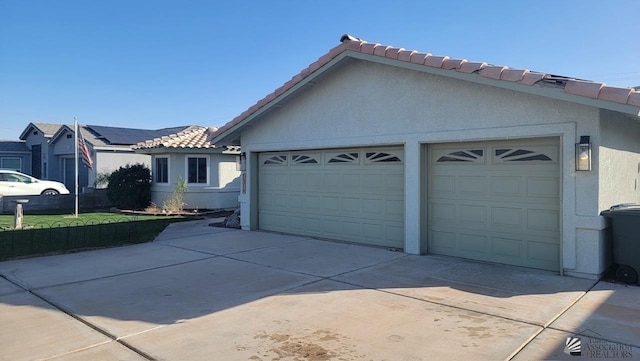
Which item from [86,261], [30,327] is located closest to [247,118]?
[86,261]

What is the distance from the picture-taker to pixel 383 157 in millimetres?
9938

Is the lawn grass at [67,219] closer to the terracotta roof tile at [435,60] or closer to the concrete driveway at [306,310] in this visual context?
the concrete driveway at [306,310]

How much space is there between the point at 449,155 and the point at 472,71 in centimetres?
184

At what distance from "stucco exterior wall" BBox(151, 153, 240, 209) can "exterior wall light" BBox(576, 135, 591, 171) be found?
14856 millimetres

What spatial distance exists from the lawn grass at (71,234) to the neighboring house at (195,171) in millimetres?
2281

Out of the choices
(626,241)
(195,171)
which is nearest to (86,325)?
(626,241)

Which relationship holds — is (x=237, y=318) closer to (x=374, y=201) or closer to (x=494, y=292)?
(x=494, y=292)

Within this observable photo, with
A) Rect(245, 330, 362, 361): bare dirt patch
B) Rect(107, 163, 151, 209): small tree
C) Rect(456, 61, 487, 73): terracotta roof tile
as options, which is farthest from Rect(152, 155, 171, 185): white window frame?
Rect(245, 330, 362, 361): bare dirt patch

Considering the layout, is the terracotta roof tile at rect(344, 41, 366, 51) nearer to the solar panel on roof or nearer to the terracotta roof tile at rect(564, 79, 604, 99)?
the terracotta roof tile at rect(564, 79, 604, 99)

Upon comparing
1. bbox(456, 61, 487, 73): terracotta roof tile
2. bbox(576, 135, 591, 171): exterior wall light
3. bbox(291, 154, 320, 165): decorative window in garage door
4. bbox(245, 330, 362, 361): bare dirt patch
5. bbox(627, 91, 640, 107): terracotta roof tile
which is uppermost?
bbox(456, 61, 487, 73): terracotta roof tile

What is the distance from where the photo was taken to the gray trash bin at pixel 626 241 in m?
6.62

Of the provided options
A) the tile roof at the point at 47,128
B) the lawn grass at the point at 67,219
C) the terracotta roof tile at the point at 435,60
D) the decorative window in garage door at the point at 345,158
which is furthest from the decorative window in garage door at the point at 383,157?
the tile roof at the point at 47,128

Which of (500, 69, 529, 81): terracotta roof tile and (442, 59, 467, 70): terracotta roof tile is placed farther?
(442, 59, 467, 70): terracotta roof tile

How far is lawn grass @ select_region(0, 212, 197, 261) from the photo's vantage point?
33.2ft
